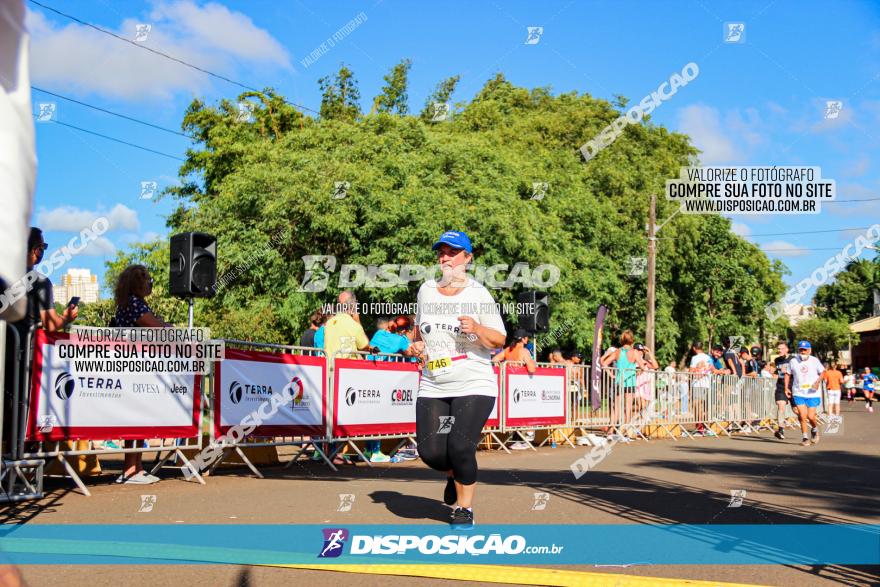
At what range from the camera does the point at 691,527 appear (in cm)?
661

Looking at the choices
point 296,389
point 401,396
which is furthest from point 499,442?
point 296,389

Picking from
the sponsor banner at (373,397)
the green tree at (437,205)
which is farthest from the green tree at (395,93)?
the sponsor banner at (373,397)

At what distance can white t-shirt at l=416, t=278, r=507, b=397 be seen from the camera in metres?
6.69

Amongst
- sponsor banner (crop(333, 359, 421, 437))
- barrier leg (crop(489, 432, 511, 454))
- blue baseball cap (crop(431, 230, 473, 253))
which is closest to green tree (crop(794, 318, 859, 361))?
barrier leg (crop(489, 432, 511, 454))

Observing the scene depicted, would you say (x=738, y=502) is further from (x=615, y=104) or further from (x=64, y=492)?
(x=615, y=104)

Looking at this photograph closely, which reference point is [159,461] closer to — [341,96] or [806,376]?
[806,376]

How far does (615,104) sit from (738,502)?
45.2m

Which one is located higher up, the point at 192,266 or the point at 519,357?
Result: the point at 192,266

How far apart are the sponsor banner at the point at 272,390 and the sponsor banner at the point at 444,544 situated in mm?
3451

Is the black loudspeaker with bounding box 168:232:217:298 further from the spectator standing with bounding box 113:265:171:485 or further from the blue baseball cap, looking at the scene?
the blue baseball cap

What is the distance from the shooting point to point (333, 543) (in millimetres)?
5551

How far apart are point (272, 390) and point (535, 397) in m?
6.74

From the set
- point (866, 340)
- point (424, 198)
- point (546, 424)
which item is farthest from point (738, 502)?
point (866, 340)

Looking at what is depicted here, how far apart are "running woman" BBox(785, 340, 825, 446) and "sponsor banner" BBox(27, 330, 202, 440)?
13399mm
